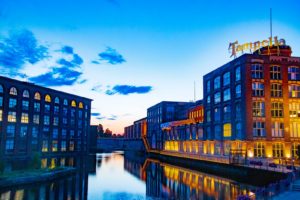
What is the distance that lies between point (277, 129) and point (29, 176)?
5252 cm

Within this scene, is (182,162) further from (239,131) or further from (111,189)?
(111,189)

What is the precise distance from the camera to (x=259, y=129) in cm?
6638

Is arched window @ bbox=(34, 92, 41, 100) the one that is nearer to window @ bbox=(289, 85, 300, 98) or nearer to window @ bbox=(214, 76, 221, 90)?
window @ bbox=(214, 76, 221, 90)

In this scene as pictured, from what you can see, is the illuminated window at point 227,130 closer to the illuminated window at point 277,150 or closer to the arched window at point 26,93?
the illuminated window at point 277,150

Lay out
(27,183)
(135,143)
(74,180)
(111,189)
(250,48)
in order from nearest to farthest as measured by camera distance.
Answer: (27,183), (111,189), (74,180), (250,48), (135,143)

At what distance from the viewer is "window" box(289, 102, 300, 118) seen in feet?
222

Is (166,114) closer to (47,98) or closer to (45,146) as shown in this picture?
(47,98)

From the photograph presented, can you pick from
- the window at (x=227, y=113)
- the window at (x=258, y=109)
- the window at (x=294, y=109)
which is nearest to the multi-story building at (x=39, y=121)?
the window at (x=227, y=113)

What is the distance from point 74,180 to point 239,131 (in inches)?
1542

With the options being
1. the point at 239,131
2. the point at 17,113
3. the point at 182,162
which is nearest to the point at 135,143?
the point at 182,162

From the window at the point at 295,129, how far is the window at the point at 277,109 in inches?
136

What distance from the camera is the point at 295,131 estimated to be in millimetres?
66875

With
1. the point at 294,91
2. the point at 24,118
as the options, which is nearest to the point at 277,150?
the point at 294,91

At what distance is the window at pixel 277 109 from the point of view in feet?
221
